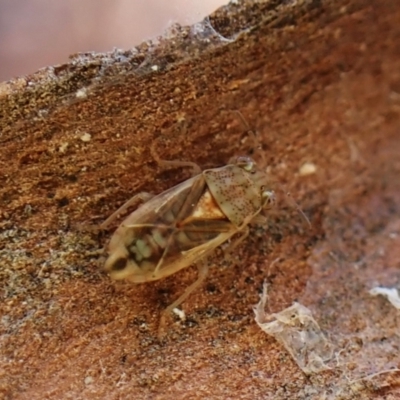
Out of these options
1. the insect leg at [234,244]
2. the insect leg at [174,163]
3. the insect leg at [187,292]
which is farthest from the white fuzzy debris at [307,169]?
the insect leg at [187,292]

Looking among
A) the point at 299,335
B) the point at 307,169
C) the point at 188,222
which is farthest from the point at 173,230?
the point at 307,169

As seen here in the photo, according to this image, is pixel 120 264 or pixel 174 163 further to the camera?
pixel 174 163

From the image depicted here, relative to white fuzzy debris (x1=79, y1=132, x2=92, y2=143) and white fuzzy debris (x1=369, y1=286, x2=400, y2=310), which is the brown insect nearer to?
white fuzzy debris (x1=79, y1=132, x2=92, y2=143)

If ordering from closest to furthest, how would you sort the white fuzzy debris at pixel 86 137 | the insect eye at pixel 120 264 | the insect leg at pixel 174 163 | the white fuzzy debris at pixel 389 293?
the insect eye at pixel 120 264 → the white fuzzy debris at pixel 86 137 → the insect leg at pixel 174 163 → the white fuzzy debris at pixel 389 293

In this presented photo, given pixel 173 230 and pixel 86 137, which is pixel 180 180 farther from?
pixel 86 137

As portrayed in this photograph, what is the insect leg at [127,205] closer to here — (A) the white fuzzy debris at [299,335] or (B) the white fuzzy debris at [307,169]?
(A) the white fuzzy debris at [299,335]

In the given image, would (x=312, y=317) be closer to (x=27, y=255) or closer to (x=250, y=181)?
(x=250, y=181)

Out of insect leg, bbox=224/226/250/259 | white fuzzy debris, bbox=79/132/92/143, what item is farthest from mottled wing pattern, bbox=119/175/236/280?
white fuzzy debris, bbox=79/132/92/143
